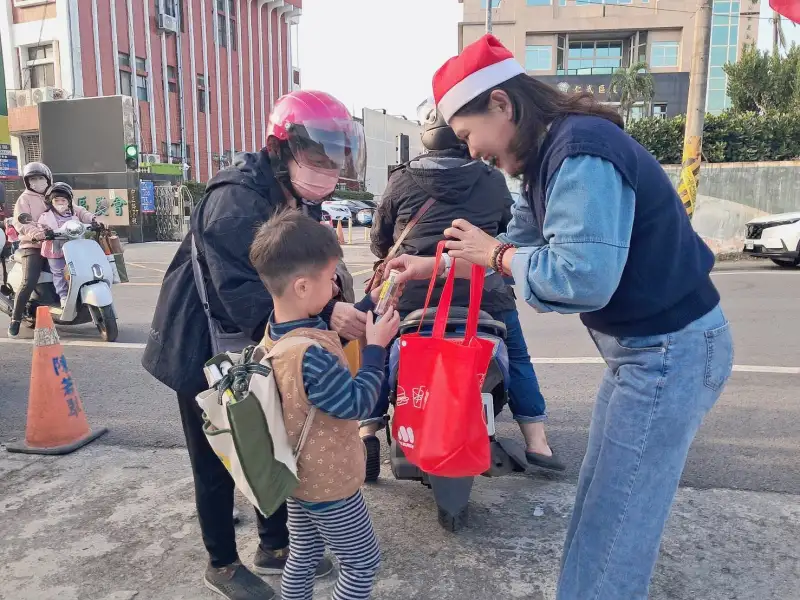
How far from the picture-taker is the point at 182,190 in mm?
22125

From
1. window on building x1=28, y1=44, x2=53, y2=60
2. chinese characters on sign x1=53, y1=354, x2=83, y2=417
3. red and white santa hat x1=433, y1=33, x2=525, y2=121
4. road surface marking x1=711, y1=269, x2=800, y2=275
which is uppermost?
window on building x1=28, y1=44, x2=53, y2=60

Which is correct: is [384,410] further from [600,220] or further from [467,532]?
[600,220]

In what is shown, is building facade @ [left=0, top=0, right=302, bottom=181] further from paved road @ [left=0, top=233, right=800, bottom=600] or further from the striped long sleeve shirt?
the striped long sleeve shirt

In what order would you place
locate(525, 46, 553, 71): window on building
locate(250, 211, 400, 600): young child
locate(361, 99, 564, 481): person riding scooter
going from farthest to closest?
locate(525, 46, 553, 71): window on building, locate(361, 99, 564, 481): person riding scooter, locate(250, 211, 400, 600): young child

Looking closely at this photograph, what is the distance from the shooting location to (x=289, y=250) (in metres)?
2.00

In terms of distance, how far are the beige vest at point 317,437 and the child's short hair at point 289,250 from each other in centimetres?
18

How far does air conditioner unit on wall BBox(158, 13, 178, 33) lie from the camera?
34656 mm

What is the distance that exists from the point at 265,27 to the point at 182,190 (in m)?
26.0

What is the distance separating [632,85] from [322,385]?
3953 centimetres

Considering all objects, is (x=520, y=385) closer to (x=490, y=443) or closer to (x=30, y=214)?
(x=490, y=443)

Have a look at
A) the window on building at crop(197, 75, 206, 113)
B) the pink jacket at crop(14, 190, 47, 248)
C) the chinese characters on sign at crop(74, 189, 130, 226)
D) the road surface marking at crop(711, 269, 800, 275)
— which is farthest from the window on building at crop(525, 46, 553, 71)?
the pink jacket at crop(14, 190, 47, 248)

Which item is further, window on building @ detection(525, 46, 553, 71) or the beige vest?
window on building @ detection(525, 46, 553, 71)

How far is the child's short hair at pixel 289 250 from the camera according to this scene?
2012mm

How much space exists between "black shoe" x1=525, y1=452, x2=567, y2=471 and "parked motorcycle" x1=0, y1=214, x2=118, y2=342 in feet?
16.5
